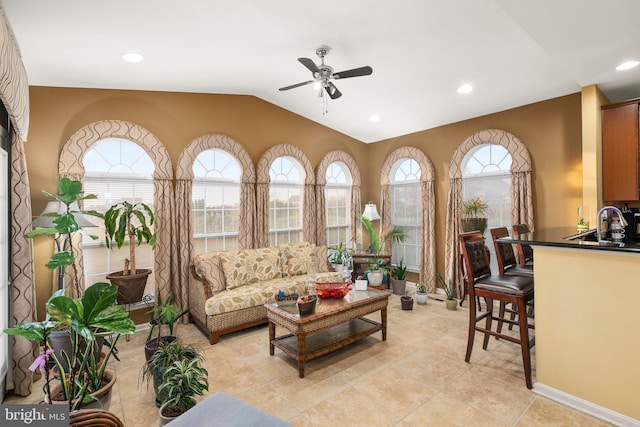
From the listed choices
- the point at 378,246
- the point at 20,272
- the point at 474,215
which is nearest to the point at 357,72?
the point at 474,215

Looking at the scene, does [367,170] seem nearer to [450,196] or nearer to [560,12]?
[450,196]

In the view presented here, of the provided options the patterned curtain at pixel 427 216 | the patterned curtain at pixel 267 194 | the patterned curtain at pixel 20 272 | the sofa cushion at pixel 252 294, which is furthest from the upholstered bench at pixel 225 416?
the patterned curtain at pixel 427 216

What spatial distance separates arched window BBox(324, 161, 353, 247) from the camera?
596 cm

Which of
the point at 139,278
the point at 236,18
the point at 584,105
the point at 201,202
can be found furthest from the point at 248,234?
the point at 584,105

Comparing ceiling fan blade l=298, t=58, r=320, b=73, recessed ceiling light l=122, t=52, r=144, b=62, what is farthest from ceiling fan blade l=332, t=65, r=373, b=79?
recessed ceiling light l=122, t=52, r=144, b=62

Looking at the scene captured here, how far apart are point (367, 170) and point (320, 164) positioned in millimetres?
1319

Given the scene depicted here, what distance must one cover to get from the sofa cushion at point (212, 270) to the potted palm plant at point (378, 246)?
2292 millimetres

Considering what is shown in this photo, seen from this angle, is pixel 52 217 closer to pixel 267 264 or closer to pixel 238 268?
pixel 238 268

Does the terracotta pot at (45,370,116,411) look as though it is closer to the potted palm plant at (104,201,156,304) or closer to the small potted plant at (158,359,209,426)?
the small potted plant at (158,359,209,426)

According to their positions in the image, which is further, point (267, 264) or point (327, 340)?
point (267, 264)

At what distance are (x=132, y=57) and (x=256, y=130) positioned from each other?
1998 millimetres

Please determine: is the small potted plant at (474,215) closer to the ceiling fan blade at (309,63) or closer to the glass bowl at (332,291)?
the glass bowl at (332,291)

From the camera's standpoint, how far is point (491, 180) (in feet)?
15.6

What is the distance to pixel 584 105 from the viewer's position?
137 inches
